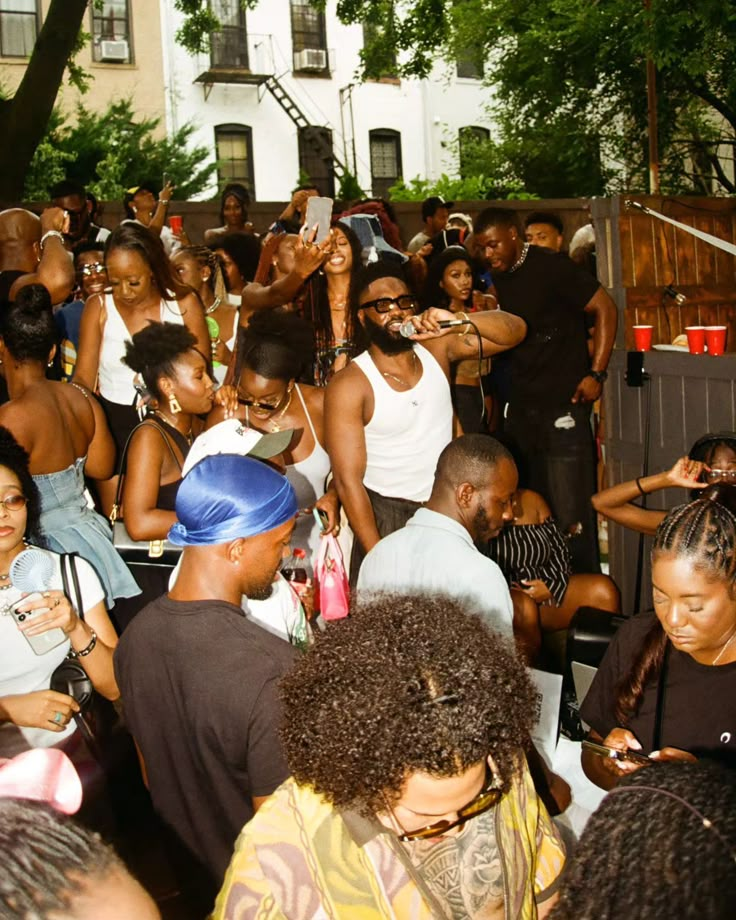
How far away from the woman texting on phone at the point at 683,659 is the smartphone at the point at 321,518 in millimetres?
1527

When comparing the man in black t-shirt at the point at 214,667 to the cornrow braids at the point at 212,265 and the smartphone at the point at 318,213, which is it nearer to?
the smartphone at the point at 318,213

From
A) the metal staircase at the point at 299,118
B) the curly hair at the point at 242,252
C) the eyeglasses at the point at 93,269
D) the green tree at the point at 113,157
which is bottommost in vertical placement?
the eyeglasses at the point at 93,269

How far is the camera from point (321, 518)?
13.8ft

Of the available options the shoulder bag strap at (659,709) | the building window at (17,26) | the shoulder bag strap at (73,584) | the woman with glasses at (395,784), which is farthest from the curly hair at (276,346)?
the building window at (17,26)

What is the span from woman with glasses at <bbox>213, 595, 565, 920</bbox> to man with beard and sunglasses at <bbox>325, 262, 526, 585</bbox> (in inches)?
94.7

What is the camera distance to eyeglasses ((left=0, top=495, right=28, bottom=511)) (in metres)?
3.25

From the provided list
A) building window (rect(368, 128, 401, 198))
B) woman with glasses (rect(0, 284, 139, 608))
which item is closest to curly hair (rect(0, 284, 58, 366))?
woman with glasses (rect(0, 284, 139, 608))

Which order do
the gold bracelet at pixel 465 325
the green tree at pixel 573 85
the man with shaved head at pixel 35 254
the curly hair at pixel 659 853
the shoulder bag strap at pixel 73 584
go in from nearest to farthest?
the curly hair at pixel 659 853 → the shoulder bag strap at pixel 73 584 → the gold bracelet at pixel 465 325 → the man with shaved head at pixel 35 254 → the green tree at pixel 573 85

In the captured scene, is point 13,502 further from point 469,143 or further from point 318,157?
point 318,157

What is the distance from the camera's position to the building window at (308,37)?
25.7 metres

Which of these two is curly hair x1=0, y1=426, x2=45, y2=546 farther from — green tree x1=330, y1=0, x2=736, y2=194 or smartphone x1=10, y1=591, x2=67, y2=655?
green tree x1=330, y1=0, x2=736, y2=194

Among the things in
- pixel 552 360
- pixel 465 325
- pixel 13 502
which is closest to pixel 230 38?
pixel 552 360

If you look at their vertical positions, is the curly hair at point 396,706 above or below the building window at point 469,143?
below

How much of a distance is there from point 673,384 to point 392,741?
4.38 meters
